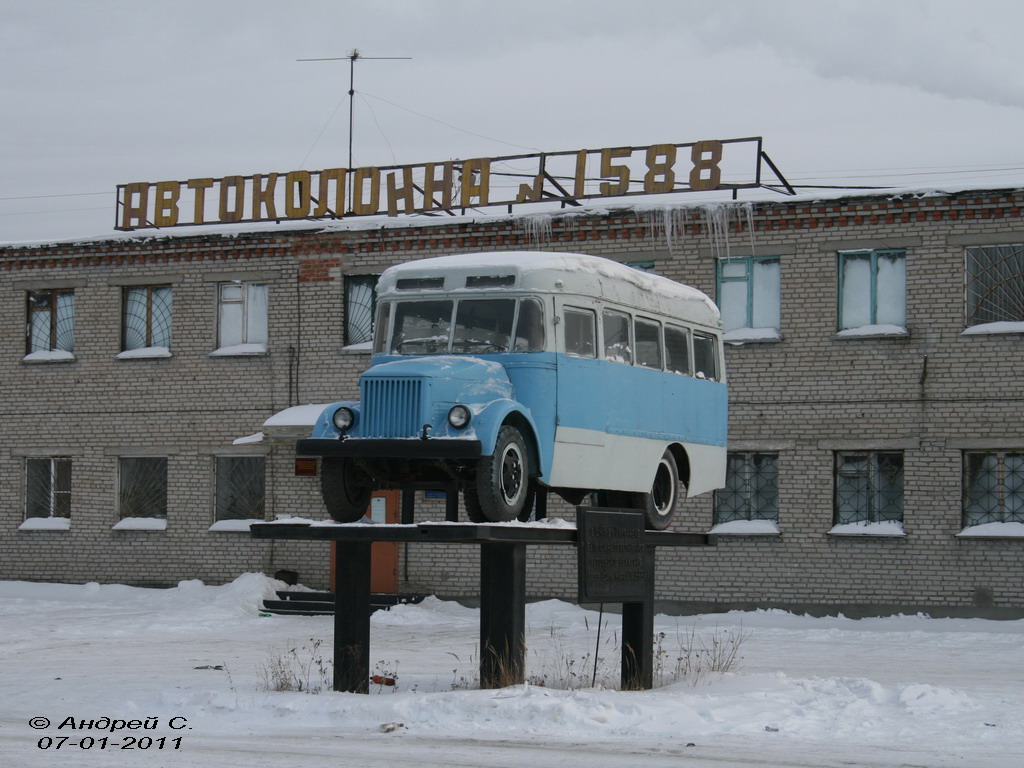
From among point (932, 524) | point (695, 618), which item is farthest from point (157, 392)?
point (932, 524)

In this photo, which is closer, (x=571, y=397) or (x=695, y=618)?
(x=571, y=397)

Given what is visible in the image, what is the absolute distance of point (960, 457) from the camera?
22.5 metres

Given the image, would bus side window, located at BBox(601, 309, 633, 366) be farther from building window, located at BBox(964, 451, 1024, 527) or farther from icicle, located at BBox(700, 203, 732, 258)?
building window, located at BBox(964, 451, 1024, 527)

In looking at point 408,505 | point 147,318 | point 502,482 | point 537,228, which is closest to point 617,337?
point 502,482

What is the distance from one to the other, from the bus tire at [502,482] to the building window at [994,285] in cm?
1274

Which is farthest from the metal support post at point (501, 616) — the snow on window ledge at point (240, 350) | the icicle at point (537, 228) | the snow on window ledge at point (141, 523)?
the snow on window ledge at point (141, 523)

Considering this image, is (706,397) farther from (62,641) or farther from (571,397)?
(62,641)

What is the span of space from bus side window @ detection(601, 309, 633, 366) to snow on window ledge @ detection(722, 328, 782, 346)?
417 inches

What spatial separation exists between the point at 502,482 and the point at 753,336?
505 inches

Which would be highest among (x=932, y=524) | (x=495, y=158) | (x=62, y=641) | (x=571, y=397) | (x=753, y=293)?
(x=495, y=158)

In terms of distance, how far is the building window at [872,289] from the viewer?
23.1m

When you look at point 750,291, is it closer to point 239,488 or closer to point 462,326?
point 239,488

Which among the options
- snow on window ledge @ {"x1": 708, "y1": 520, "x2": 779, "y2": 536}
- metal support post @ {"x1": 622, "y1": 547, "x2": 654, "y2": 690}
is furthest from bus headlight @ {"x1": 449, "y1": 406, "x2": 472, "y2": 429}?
snow on window ledge @ {"x1": 708, "y1": 520, "x2": 779, "y2": 536}

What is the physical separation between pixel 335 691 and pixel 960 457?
41.9ft
